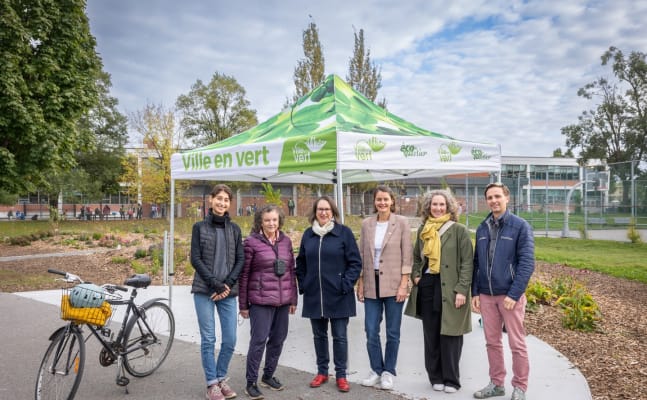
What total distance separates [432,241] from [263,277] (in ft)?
4.86

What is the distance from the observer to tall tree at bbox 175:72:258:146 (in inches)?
1818

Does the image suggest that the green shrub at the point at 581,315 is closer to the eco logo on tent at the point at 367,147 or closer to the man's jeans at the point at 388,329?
the man's jeans at the point at 388,329

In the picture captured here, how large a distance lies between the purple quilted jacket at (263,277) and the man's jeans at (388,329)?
73cm

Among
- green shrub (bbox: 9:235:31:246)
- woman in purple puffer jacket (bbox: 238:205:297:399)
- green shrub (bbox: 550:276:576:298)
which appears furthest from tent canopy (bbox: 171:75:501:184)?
green shrub (bbox: 9:235:31:246)

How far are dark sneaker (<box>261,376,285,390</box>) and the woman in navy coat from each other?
29 centimetres

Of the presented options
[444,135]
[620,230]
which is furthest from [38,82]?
[620,230]

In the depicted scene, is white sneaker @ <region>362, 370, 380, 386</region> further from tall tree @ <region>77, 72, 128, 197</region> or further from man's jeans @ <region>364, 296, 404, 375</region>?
tall tree @ <region>77, 72, 128, 197</region>

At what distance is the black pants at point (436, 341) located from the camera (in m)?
4.26

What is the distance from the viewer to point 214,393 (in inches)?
161

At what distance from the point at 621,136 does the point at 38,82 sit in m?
44.9

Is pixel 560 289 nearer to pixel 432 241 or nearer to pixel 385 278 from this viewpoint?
pixel 432 241

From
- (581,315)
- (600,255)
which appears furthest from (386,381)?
(600,255)

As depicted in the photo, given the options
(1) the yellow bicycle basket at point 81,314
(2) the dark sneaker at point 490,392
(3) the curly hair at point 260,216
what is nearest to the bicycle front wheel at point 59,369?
(1) the yellow bicycle basket at point 81,314

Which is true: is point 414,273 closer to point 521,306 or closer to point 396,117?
point 521,306
